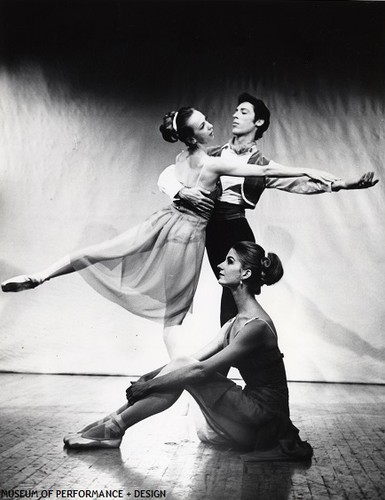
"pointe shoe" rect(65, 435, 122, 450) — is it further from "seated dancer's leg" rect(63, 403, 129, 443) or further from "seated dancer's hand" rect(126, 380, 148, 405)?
"seated dancer's hand" rect(126, 380, 148, 405)

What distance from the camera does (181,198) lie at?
16.1ft

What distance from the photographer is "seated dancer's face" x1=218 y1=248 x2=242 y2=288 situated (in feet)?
14.8

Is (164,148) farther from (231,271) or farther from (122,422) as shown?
(122,422)

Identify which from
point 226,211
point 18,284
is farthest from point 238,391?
point 18,284

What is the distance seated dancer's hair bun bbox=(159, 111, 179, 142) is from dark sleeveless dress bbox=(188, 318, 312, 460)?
4.57 feet

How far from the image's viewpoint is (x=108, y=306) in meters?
5.30

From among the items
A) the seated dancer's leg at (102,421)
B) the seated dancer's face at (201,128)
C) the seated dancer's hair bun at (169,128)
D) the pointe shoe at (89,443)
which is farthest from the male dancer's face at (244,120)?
the pointe shoe at (89,443)

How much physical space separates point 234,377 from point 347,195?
4.82ft

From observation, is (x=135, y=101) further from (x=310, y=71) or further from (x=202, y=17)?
(x=310, y=71)

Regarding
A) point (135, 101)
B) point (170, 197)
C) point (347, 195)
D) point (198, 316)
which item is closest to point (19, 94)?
point (135, 101)

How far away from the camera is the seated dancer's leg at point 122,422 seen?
4406mm

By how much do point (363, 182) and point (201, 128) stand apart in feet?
3.55

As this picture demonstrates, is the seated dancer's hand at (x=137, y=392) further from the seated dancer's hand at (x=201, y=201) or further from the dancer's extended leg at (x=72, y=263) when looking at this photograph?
the seated dancer's hand at (x=201, y=201)

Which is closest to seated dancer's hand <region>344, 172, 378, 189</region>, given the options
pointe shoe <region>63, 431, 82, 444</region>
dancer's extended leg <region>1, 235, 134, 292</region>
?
dancer's extended leg <region>1, 235, 134, 292</region>
